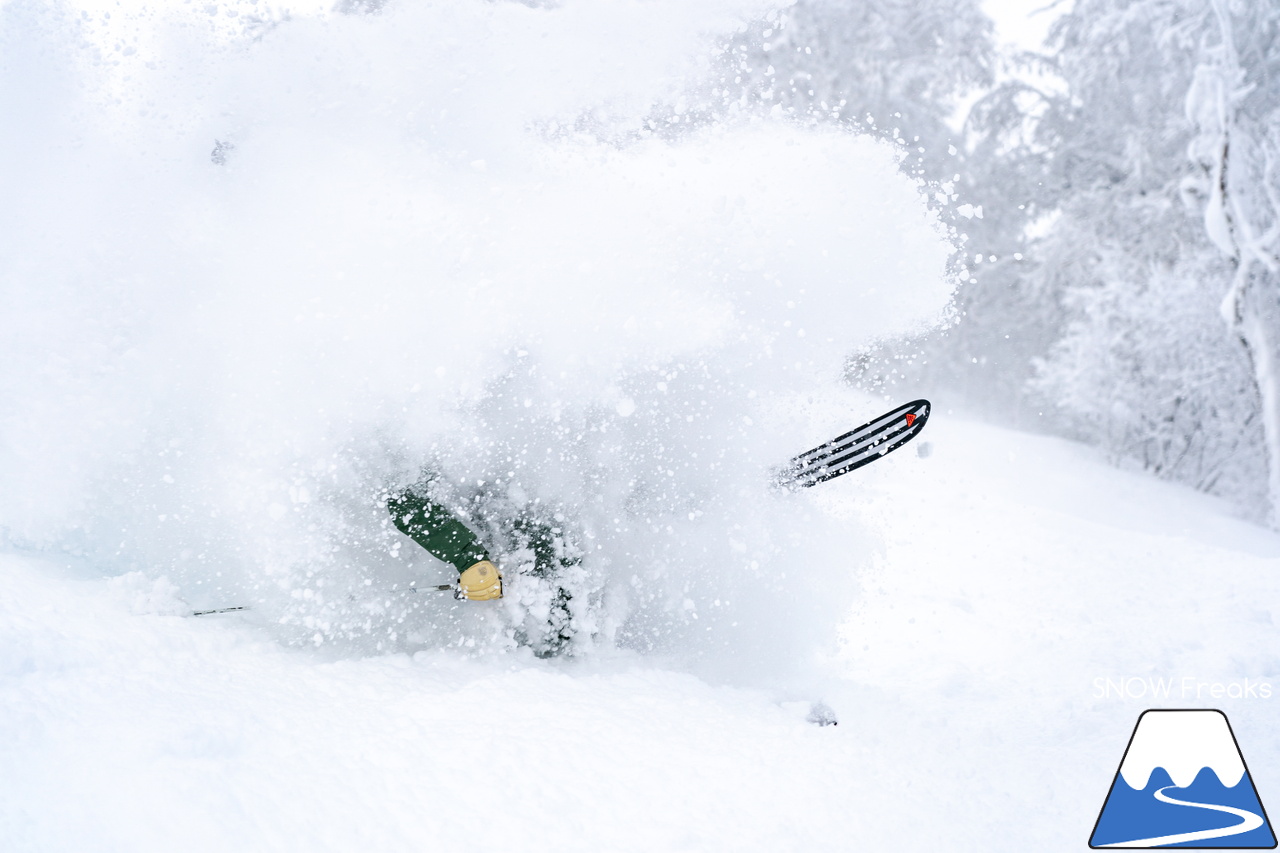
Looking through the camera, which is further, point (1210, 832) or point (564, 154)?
point (564, 154)

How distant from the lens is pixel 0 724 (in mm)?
2391

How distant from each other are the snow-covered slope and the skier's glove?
1.12 feet

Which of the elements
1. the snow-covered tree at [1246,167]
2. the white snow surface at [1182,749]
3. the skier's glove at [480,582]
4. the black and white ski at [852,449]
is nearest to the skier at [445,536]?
the skier's glove at [480,582]

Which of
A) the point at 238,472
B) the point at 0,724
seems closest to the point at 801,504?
the point at 238,472

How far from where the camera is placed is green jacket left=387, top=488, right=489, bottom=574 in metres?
3.42

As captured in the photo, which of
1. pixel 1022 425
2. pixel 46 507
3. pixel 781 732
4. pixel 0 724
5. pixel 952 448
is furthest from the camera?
pixel 1022 425

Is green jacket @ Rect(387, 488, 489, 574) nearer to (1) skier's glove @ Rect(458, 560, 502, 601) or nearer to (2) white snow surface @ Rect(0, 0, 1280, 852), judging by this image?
(1) skier's glove @ Rect(458, 560, 502, 601)

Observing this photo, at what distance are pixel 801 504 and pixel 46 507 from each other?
12.1 feet

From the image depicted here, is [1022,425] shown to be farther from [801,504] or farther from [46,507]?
[46,507]

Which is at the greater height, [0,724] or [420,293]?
[420,293]

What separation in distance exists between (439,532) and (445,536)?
31mm

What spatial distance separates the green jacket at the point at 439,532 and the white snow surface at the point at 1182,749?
2.64 m

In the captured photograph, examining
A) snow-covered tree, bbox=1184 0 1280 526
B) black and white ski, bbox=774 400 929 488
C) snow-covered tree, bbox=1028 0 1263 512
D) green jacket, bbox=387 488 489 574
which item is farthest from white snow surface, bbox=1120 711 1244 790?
snow-covered tree, bbox=1028 0 1263 512

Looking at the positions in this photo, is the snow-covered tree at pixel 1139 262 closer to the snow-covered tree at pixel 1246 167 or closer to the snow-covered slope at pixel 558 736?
the snow-covered tree at pixel 1246 167
